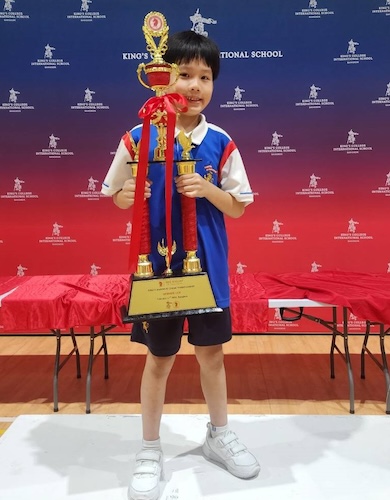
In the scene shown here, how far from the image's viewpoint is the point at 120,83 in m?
3.55

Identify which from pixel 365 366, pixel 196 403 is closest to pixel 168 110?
pixel 196 403

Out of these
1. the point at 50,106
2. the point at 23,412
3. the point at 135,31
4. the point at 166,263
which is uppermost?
the point at 135,31

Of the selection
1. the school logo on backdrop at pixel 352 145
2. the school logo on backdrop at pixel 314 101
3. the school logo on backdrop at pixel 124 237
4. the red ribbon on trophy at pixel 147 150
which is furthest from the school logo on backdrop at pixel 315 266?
the red ribbon on trophy at pixel 147 150

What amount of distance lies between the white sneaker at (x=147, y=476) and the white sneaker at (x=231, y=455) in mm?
196

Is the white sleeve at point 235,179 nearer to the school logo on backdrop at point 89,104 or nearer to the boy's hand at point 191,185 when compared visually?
the boy's hand at point 191,185

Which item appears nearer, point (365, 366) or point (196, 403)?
point (196, 403)

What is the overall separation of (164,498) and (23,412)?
1280 millimetres

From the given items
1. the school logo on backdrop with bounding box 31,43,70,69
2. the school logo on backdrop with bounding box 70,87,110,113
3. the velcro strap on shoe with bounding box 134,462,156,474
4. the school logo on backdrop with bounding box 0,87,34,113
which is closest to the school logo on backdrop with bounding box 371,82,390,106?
the school logo on backdrop with bounding box 70,87,110,113

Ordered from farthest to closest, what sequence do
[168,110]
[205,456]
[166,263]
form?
[205,456] < [166,263] < [168,110]

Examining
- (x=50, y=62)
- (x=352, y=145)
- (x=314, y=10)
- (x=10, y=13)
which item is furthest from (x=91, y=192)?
(x=314, y=10)

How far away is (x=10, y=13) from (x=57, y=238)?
1653 mm

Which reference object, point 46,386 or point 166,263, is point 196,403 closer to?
point 46,386

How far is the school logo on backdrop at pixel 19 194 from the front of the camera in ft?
12.0

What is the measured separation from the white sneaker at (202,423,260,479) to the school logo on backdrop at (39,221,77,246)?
2.32 meters
